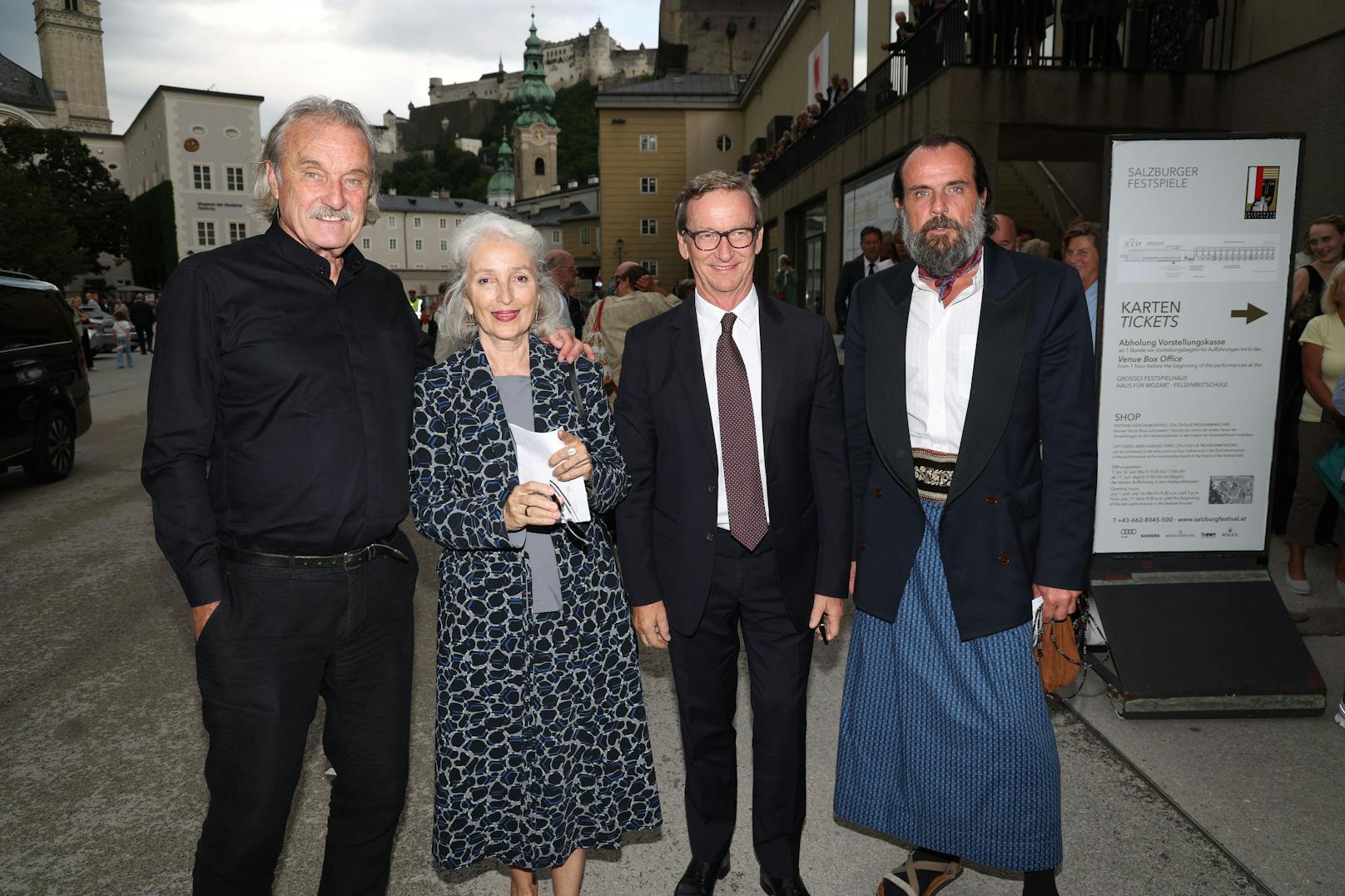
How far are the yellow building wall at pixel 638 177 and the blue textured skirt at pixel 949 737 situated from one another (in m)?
38.4

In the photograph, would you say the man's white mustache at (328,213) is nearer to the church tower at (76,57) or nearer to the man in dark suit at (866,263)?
the man in dark suit at (866,263)

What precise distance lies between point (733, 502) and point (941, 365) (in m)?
0.75

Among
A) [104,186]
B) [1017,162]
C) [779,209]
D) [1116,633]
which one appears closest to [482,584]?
[1116,633]

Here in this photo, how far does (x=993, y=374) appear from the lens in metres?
2.49

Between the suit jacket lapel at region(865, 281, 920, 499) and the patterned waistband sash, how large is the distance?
2.0 inches

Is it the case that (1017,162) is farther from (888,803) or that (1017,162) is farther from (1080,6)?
(888,803)

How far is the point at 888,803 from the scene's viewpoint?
278 cm

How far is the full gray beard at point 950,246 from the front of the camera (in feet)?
8.28

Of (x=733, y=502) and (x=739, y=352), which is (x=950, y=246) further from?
(x=733, y=502)

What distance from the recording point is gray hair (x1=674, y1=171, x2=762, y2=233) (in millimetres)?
2570

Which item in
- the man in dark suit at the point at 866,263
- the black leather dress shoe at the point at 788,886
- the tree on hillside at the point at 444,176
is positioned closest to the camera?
the black leather dress shoe at the point at 788,886

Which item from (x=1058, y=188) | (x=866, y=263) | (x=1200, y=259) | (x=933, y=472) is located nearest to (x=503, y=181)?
(x=1058, y=188)

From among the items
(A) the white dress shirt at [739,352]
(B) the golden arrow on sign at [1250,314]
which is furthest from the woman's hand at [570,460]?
(B) the golden arrow on sign at [1250,314]

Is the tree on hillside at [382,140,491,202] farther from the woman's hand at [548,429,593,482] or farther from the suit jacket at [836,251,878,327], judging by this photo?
the woman's hand at [548,429,593,482]
